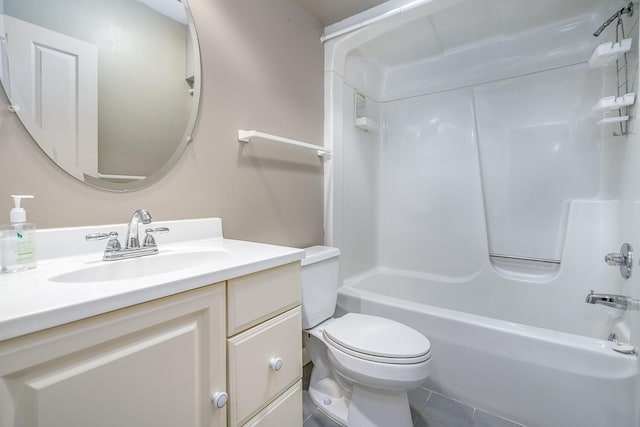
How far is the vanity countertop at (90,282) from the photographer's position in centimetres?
45

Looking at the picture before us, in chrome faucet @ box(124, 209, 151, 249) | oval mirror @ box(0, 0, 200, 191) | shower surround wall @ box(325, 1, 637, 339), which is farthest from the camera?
shower surround wall @ box(325, 1, 637, 339)

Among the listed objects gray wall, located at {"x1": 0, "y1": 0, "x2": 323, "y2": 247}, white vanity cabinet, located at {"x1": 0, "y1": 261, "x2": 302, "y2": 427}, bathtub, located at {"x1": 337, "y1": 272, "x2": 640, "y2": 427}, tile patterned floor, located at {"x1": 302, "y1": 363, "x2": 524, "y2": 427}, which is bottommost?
tile patterned floor, located at {"x1": 302, "y1": 363, "x2": 524, "y2": 427}

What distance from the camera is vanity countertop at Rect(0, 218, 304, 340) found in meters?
0.45

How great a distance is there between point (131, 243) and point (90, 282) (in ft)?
0.64

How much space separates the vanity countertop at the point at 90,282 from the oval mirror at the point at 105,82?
0.21 metres

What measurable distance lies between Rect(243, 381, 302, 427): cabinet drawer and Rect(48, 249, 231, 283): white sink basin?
485 mm

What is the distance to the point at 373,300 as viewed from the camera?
1698 millimetres

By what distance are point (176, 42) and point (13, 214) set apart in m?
0.82

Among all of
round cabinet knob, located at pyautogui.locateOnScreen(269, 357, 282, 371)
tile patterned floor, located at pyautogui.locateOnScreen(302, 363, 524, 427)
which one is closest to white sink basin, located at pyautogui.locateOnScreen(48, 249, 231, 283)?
round cabinet knob, located at pyautogui.locateOnScreen(269, 357, 282, 371)

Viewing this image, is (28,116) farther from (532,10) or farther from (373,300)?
(532,10)

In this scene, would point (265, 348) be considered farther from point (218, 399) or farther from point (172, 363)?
point (172, 363)

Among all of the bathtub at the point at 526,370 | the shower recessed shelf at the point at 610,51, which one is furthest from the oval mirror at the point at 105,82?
the shower recessed shelf at the point at 610,51

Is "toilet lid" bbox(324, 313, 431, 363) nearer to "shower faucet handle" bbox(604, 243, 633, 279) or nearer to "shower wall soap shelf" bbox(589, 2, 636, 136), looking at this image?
"shower faucet handle" bbox(604, 243, 633, 279)

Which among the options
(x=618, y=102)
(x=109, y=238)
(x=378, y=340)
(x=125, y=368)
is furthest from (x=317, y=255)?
(x=618, y=102)
